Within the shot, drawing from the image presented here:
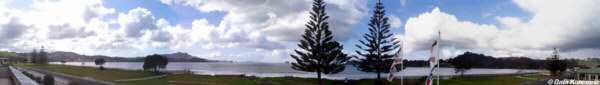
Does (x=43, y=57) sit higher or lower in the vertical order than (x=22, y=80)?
higher

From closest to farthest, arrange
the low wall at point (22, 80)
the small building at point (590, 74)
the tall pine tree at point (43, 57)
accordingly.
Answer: the low wall at point (22, 80) → the tall pine tree at point (43, 57) → the small building at point (590, 74)

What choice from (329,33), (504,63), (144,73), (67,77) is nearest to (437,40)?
(329,33)

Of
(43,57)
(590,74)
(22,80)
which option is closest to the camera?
(22,80)

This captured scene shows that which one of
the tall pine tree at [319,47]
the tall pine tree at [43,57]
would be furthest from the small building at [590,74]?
the tall pine tree at [43,57]

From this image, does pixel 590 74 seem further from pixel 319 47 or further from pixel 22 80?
pixel 22 80

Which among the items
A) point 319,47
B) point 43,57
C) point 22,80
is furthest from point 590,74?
point 43,57

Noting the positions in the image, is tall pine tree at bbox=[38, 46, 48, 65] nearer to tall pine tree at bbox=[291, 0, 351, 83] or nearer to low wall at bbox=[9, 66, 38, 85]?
low wall at bbox=[9, 66, 38, 85]

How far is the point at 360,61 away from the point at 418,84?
24.2 feet

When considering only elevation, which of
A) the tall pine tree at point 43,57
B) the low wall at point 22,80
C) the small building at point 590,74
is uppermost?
the tall pine tree at point 43,57

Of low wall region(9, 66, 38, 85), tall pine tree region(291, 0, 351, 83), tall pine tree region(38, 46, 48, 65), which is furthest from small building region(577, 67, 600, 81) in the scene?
tall pine tree region(38, 46, 48, 65)

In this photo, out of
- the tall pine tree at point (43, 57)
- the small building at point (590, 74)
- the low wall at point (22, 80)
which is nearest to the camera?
the low wall at point (22, 80)

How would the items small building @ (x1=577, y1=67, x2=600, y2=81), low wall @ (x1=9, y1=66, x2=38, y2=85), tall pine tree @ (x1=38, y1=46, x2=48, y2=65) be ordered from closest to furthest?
low wall @ (x1=9, y1=66, x2=38, y2=85), tall pine tree @ (x1=38, y1=46, x2=48, y2=65), small building @ (x1=577, y1=67, x2=600, y2=81)

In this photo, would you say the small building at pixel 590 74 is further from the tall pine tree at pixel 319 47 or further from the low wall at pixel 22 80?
the low wall at pixel 22 80

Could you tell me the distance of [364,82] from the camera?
31406 millimetres
